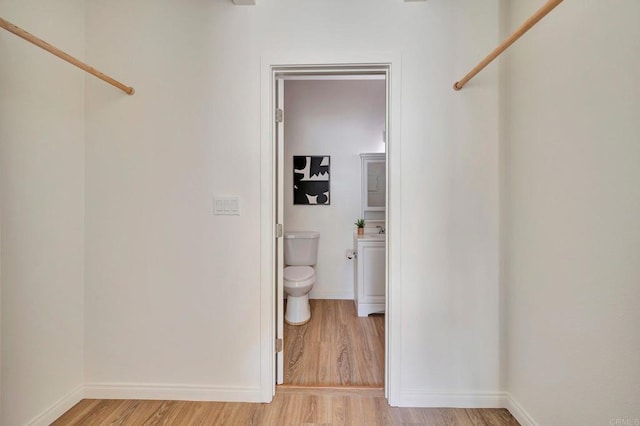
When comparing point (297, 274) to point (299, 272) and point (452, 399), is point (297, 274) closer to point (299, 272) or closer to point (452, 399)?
point (299, 272)

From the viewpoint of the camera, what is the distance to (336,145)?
9.92ft

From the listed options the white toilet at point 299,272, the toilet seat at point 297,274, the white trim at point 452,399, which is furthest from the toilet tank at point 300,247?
the white trim at point 452,399

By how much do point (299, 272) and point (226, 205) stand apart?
47.4 inches

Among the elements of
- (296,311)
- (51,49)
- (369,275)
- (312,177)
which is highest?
(51,49)

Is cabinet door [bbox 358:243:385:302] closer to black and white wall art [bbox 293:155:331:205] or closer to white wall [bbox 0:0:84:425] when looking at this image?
black and white wall art [bbox 293:155:331:205]

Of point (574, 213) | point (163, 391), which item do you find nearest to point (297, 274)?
point (163, 391)

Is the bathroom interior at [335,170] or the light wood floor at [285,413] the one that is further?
the bathroom interior at [335,170]

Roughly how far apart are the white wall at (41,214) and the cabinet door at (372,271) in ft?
7.08

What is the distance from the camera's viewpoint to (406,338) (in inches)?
57.8

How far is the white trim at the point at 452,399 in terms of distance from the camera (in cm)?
144

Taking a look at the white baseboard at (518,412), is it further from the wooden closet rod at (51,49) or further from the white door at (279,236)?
the wooden closet rod at (51,49)

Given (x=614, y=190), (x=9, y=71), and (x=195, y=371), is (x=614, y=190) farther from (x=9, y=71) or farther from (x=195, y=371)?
(x=9, y=71)

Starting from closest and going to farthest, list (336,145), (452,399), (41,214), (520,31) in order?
1. (520,31)
2. (41,214)
3. (452,399)
4. (336,145)

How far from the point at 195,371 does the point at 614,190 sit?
2123 mm
